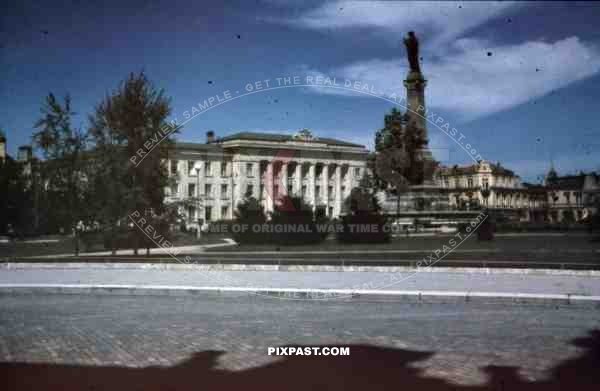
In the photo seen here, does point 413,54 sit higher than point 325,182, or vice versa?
point 413,54

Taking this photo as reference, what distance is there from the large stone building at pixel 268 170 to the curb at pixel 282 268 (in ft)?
101

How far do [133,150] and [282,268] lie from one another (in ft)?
23.9

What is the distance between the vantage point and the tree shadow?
5867mm

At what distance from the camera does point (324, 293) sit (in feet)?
44.0

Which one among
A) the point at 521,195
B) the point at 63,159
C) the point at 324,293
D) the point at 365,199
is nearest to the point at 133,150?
the point at 63,159

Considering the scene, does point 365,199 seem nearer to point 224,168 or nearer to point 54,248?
point 54,248

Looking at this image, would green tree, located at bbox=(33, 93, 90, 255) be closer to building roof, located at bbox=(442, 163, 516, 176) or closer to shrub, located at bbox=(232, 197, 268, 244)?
shrub, located at bbox=(232, 197, 268, 244)

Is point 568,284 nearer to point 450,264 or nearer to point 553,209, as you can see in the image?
point 450,264

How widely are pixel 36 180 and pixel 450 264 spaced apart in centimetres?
1556

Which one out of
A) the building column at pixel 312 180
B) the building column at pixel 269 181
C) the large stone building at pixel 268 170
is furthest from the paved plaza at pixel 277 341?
the building column at pixel 312 180

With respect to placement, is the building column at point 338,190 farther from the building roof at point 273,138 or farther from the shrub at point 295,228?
the shrub at point 295,228

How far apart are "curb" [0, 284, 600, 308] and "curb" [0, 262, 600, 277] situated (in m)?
5.29

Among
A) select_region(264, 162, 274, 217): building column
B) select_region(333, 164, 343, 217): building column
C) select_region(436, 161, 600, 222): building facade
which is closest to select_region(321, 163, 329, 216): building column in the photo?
select_region(333, 164, 343, 217): building column

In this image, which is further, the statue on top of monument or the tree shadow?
the statue on top of monument
